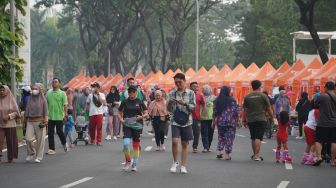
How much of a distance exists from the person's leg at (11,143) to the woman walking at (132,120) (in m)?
2.98

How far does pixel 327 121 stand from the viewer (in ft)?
58.0

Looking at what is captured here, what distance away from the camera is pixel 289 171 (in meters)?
16.3

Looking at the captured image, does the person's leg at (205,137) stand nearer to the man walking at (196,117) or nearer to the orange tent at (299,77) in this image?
the man walking at (196,117)

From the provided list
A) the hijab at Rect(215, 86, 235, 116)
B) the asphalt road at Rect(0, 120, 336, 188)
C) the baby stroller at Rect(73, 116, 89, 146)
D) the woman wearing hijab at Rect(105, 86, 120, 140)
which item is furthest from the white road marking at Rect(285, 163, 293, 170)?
the woman wearing hijab at Rect(105, 86, 120, 140)

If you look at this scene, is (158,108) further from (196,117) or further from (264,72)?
(264,72)

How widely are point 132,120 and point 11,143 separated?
3.34m

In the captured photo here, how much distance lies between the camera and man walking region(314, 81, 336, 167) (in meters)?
17.7

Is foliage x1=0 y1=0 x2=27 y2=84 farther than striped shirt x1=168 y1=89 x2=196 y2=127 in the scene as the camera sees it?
Yes

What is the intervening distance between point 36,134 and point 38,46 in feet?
331

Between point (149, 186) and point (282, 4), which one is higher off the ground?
point (282, 4)

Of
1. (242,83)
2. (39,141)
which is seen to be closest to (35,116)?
(39,141)

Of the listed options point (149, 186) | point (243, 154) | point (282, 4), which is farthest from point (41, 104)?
point (282, 4)

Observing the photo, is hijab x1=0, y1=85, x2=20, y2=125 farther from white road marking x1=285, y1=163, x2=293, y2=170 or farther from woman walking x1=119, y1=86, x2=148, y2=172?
white road marking x1=285, y1=163, x2=293, y2=170

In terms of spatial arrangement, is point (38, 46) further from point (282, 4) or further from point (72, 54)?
point (282, 4)
